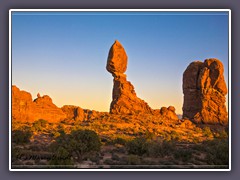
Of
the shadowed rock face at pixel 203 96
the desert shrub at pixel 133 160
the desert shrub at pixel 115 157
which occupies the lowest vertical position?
the desert shrub at pixel 115 157

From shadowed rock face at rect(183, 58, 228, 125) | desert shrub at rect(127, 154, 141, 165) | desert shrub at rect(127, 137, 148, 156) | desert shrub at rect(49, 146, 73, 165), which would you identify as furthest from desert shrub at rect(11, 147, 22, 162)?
shadowed rock face at rect(183, 58, 228, 125)

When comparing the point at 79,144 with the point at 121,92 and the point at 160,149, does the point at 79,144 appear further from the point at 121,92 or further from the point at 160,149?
the point at 121,92

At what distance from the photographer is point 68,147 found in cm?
1211

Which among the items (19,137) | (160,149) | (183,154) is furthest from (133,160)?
(19,137)

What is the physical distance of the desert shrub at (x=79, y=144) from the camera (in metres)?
12.1

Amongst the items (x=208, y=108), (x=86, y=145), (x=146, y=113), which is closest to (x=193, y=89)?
(x=208, y=108)

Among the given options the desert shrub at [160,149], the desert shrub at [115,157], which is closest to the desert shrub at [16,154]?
the desert shrub at [115,157]

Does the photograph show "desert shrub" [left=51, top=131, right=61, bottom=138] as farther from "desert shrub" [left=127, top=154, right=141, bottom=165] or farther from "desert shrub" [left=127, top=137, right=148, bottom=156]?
"desert shrub" [left=127, top=154, right=141, bottom=165]

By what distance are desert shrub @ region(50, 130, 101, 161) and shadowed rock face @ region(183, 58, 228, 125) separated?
14.0 metres

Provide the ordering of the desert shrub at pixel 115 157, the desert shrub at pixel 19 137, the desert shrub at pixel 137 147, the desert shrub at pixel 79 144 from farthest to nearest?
the desert shrub at pixel 137 147, the desert shrub at pixel 79 144, the desert shrub at pixel 115 157, the desert shrub at pixel 19 137

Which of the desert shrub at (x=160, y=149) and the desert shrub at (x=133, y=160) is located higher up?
the desert shrub at (x=160, y=149)

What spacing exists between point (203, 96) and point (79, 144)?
55.4ft

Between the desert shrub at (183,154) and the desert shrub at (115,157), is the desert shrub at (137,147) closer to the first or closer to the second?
the desert shrub at (115,157)

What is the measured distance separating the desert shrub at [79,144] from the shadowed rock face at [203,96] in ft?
45.9
